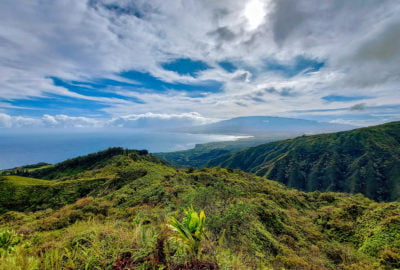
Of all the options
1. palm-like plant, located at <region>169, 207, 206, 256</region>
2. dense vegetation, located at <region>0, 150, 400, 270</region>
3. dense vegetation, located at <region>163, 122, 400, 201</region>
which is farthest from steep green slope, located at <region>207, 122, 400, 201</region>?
palm-like plant, located at <region>169, 207, 206, 256</region>

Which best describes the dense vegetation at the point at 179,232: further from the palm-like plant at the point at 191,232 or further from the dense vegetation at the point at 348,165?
the dense vegetation at the point at 348,165

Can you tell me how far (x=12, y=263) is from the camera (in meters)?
2.78

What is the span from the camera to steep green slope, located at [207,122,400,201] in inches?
2918

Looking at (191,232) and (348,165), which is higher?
(191,232)

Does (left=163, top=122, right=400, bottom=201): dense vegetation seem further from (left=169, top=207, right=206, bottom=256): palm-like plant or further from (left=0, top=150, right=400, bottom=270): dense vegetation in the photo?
(left=169, top=207, right=206, bottom=256): palm-like plant

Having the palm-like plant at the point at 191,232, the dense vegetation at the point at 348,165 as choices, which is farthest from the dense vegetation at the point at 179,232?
the dense vegetation at the point at 348,165

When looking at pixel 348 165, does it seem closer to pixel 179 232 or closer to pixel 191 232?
pixel 191 232

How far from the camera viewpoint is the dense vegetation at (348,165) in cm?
7412

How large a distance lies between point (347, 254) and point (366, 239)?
130 inches

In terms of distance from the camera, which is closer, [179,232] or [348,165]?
[179,232]

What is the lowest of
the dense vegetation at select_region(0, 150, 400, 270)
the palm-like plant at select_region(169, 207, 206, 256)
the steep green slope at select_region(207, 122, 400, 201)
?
the steep green slope at select_region(207, 122, 400, 201)

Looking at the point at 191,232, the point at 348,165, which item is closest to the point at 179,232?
the point at 191,232

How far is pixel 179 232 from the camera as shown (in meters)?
3.23

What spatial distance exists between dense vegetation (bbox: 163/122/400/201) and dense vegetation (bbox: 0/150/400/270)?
2762 inches
